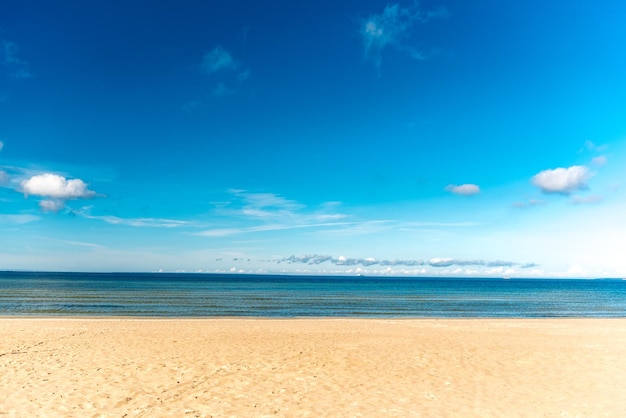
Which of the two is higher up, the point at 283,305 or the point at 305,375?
the point at 305,375

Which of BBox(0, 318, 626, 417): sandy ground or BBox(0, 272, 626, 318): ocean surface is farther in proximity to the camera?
BBox(0, 272, 626, 318): ocean surface

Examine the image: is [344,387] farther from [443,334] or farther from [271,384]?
[443,334]

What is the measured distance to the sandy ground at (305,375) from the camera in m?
11.6

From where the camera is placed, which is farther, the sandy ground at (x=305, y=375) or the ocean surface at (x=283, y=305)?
the ocean surface at (x=283, y=305)

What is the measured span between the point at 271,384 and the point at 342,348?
698cm

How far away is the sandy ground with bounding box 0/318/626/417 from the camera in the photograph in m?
11.6

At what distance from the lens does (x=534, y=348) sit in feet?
69.4

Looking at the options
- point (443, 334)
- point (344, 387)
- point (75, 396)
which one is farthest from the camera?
point (443, 334)

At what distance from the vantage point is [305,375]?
593 inches

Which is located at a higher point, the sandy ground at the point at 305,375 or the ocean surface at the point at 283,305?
the sandy ground at the point at 305,375

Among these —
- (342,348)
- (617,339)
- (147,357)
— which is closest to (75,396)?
(147,357)

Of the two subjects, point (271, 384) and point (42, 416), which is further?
point (271, 384)

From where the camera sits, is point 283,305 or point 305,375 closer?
point 305,375

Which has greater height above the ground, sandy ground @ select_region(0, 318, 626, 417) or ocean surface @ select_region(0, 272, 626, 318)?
sandy ground @ select_region(0, 318, 626, 417)
